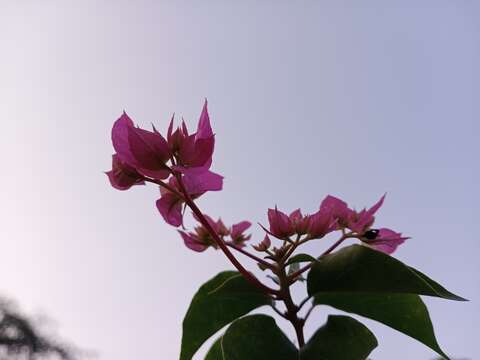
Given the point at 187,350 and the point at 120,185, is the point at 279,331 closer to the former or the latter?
the point at 187,350

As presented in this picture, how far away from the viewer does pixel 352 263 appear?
1.23 ft

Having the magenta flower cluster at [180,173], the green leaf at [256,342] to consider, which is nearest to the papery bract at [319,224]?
the magenta flower cluster at [180,173]

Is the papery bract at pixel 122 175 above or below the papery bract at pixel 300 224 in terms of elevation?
above

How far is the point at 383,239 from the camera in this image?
0.49 m

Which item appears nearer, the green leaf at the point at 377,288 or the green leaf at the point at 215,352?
the green leaf at the point at 377,288

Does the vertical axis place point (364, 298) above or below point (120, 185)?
below

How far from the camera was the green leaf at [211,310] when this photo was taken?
0.43 metres

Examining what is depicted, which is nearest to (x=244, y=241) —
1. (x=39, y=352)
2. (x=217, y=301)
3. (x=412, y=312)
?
(x=217, y=301)

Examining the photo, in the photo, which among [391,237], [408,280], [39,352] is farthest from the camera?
[39,352]

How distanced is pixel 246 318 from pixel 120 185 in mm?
208

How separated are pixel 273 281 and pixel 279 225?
3.4 inches

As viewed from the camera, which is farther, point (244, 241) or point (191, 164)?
point (244, 241)

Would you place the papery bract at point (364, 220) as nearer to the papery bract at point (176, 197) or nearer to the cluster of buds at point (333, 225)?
the cluster of buds at point (333, 225)

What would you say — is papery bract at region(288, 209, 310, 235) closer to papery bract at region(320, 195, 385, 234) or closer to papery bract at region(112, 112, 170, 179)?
papery bract at region(320, 195, 385, 234)
